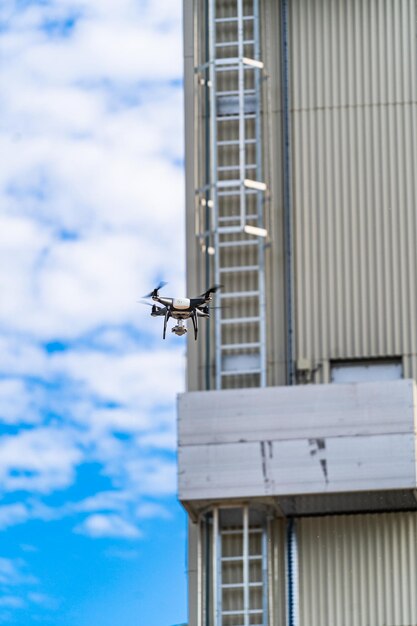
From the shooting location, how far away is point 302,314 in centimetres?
5222

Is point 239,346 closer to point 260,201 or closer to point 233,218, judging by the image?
point 233,218

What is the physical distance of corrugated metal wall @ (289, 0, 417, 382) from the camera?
171 feet

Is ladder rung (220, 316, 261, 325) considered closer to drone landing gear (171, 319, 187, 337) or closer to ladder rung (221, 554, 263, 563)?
ladder rung (221, 554, 263, 563)

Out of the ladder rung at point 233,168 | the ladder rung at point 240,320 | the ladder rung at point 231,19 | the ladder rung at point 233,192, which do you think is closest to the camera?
the ladder rung at point 240,320

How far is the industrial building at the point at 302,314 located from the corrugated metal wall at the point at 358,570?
33 mm

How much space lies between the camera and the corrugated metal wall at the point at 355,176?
52.0 meters

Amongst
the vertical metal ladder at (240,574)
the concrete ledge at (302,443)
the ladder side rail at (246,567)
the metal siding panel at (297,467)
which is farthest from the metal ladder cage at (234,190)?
the vertical metal ladder at (240,574)

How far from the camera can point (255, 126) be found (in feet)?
175

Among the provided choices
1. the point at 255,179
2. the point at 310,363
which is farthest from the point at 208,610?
the point at 255,179

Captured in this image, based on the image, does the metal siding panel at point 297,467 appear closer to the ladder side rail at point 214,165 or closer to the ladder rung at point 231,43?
the ladder side rail at point 214,165

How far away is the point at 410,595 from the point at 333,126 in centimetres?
1154

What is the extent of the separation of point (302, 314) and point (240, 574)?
6.37 metres

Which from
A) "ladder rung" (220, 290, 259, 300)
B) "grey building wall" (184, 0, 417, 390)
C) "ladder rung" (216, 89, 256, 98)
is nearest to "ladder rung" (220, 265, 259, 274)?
"grey building wall" (184, 0, 417, 390)

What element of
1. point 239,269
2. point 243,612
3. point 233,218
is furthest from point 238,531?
point 233,218
